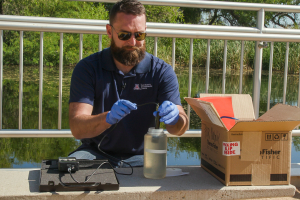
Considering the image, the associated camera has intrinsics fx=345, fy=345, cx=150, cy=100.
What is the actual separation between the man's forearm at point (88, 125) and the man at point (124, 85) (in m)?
0.08

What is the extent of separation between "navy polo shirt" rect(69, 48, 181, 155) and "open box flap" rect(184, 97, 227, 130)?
335mm

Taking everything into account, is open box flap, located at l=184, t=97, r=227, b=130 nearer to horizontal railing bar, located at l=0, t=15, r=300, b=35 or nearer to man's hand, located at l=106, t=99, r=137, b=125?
man's hand, located at l=106, t=99, r=137, b=125

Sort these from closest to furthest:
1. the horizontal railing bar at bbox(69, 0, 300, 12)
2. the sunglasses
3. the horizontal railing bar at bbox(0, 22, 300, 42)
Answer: the sunglasses, the horizontal railing bar at bbox(0, 22, 300, 42), the horizontal railing bar at bbox(69, 0, 300, 12)

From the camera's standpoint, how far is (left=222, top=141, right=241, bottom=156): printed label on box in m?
1.61

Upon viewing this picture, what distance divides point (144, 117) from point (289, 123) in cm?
89

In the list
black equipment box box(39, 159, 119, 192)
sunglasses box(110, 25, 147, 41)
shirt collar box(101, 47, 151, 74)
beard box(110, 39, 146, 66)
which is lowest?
black equipment box box(39, 159, 119, 192)

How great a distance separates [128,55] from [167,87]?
0.32 m

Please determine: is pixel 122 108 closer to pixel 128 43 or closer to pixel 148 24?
pixel 128 43

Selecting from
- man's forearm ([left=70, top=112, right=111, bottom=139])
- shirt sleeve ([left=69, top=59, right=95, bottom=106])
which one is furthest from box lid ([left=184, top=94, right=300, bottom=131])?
shirt sleeve ([left=69, top=59, right=95, bottom=106])

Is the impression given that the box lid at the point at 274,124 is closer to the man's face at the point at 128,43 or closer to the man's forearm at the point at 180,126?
the man's forearm at the point at 180,126

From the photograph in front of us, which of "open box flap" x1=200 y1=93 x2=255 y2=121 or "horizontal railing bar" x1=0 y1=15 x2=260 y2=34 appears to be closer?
"open box flap" x1=200 y1=93 x2=255 y2=121

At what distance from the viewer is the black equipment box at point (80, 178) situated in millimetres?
1482

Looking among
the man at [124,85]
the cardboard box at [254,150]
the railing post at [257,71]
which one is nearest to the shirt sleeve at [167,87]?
the man at [124,85]

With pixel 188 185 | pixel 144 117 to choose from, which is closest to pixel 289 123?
pixel 188 185
